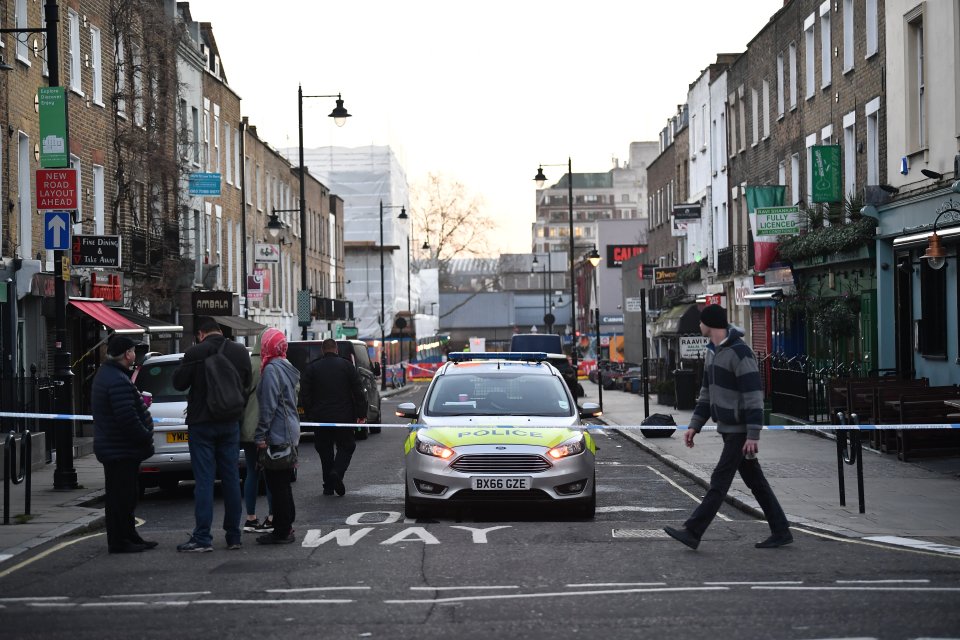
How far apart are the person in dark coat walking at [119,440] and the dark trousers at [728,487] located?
4.58 meters

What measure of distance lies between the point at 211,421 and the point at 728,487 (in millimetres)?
4216

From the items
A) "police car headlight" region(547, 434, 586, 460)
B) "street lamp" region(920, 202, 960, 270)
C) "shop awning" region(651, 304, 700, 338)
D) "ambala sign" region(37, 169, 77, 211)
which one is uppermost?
"ambala sign" region(37, 169, 77, 211)

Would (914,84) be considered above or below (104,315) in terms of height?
above

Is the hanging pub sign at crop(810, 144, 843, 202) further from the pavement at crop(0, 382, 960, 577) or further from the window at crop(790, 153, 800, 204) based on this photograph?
the pavement at crop(0, 382, 960, 577)

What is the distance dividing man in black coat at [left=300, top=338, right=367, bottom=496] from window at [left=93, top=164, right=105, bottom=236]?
51.4 feet

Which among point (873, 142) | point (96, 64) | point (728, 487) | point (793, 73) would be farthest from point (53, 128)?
point (793, 73)

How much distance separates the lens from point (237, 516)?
1138 cm

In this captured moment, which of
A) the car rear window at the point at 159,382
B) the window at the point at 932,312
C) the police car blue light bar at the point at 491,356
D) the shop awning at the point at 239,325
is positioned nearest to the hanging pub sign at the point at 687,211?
the shop awning at the point at 239,325

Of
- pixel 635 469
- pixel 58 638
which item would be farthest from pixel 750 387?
pixel 635 469

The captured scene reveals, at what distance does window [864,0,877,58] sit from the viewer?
26266 mm

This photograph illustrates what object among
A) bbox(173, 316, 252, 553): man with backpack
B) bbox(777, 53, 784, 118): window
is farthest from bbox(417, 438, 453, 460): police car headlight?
bbox(777, 53, 784, 118): window

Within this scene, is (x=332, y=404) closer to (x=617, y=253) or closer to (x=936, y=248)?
(x=936, y=248)

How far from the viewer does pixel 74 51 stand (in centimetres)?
2875

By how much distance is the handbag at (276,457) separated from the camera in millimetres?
11406
